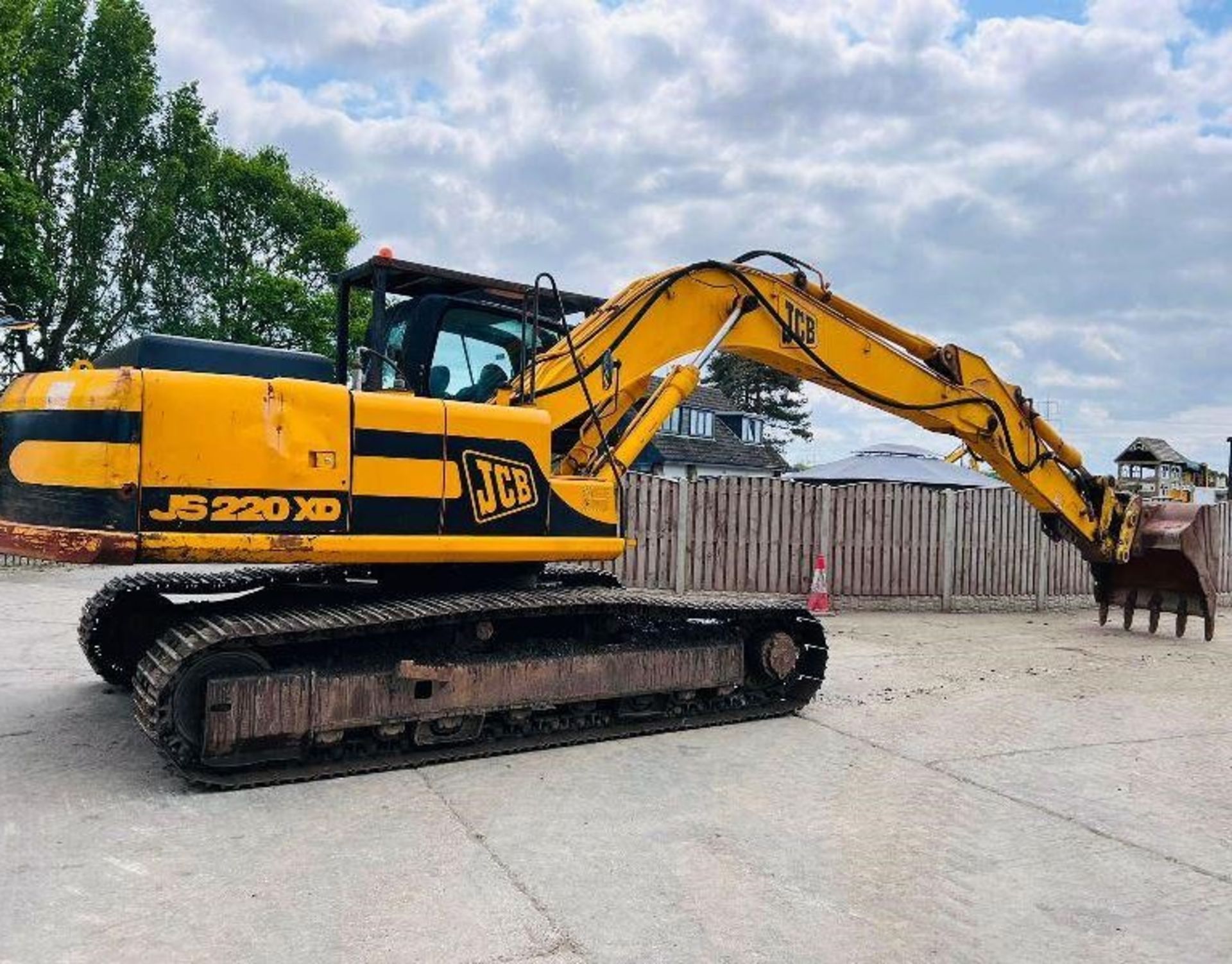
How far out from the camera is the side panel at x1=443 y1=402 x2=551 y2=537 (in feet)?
17.4

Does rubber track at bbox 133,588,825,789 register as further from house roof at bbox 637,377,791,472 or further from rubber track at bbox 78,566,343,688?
house roof at bbox 637,377,791,472

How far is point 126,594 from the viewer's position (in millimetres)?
6035

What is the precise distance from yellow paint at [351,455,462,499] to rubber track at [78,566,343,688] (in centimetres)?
154

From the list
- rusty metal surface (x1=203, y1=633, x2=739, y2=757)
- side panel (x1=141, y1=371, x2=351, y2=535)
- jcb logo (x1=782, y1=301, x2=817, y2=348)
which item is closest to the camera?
side panel (x1=141, y1=371, x2=351, y2=535)

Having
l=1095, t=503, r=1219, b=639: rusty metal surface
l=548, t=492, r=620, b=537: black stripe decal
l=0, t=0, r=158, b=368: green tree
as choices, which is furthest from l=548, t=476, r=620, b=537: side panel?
l=0, t=0, r=158, b=368: green tree

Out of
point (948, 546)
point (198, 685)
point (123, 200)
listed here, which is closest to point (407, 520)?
point (198, 685)

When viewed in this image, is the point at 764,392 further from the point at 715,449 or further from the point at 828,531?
the point at 828,531

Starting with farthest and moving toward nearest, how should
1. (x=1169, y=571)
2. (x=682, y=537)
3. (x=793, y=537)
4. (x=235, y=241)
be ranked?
(x=235, y=241), (x=793, y=537), (x=682, y=537), (x=1169, y=571)

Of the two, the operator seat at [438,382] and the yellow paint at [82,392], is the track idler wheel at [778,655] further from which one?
the yellow paint at [82,392]

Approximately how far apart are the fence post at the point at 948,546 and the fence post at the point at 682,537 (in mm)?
3549

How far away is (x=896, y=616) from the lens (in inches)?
503

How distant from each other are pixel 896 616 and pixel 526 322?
8.20 meters

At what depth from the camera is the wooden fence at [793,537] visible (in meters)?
13.2

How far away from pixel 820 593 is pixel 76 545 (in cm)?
974
